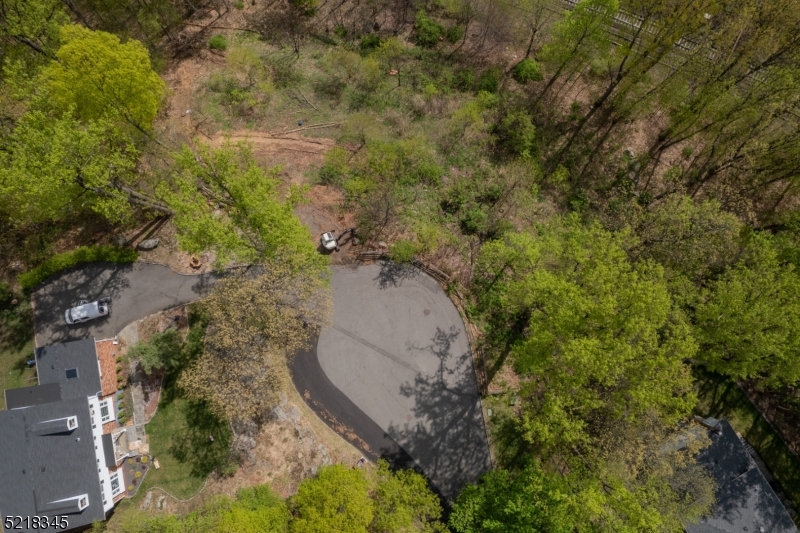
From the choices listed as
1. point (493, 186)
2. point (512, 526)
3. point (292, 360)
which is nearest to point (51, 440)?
point (292, 360)

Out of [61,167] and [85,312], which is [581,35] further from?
[85,312]

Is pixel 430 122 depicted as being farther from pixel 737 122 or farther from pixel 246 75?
pixel 737 122

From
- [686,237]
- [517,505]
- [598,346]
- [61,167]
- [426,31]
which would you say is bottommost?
[517,505]

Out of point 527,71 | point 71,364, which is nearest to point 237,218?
point 71,364

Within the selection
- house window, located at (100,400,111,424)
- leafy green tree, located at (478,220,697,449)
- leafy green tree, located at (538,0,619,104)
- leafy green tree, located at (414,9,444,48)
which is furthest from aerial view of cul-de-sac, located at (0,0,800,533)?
leafy green tree, located at (414,9,444,48)

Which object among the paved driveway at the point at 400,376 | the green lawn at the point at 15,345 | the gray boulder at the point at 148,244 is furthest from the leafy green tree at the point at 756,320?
the green lawn at the point at 15,345

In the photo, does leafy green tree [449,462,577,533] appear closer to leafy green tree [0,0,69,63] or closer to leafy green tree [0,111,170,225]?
leafy green tree [0,111,170,225]

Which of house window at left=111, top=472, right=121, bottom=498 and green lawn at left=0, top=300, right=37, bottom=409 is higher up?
green lawn at left=0, top=300, right=37, bottom=409
